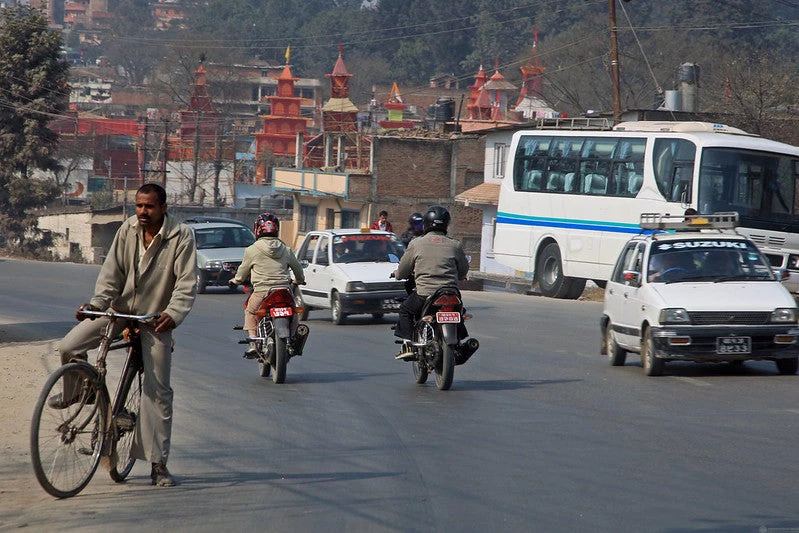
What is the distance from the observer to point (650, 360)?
1409 cm

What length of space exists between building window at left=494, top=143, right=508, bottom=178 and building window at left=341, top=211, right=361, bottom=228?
1076 cm

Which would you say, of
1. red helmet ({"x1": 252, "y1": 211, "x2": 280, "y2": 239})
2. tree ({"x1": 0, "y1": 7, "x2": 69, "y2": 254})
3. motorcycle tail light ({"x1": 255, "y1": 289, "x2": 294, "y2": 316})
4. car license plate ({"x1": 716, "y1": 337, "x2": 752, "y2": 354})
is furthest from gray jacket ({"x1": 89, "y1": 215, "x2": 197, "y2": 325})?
tree ({"x1": 0, "y1": 7, "x2": 69, "y2": 254})

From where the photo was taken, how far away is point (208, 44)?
12519 centimetres

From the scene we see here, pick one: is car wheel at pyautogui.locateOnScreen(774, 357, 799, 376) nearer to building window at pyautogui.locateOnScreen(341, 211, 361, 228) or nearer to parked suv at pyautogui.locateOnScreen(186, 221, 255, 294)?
parked suv at pyautogui.locateOnScreen(186, 221, 255, 294)

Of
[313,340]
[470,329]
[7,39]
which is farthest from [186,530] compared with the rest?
[7,39]

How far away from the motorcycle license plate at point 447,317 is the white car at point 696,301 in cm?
251

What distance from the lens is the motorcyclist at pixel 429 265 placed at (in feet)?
43.1

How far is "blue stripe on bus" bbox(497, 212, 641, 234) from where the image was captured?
2814 centimetres

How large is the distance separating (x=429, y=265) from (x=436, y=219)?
52 centimetres

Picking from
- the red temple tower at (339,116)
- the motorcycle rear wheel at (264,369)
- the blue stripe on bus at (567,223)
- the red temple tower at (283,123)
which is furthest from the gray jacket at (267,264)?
the red temple tower at (283,123)

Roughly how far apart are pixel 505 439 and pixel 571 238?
20110 millimetres

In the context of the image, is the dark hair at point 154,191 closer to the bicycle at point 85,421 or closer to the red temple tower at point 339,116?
the bicycle at point 85,421

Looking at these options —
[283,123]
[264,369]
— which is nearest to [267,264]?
[264,369]

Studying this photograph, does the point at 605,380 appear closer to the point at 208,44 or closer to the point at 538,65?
the point at 538,65
